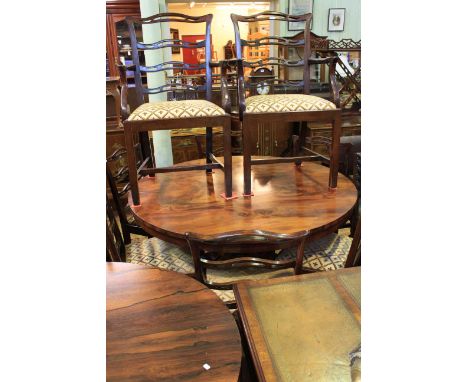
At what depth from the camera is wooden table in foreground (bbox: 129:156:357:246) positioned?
5.13 ft

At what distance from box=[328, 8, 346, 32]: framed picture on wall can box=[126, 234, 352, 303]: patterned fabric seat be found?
14.0 ft

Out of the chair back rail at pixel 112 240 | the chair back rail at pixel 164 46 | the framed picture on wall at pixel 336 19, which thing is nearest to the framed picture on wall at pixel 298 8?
the framed picture on wall at pixel 336 19

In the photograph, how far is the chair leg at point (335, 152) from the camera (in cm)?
192

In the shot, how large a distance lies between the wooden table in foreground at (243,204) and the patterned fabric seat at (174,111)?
427 mm

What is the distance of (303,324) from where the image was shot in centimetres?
87

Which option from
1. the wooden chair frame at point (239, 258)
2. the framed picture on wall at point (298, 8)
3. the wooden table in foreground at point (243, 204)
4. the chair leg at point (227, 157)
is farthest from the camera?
the framed picture on wall at point (298, 8)

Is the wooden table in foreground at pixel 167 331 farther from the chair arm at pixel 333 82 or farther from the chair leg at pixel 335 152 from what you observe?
the chair arm at pixel 333 82

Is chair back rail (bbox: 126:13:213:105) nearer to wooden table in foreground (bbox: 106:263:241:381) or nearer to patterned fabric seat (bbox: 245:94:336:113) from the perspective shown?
patterned fabric seat (bbox: 245:94:336:113)

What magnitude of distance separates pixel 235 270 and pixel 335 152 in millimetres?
941

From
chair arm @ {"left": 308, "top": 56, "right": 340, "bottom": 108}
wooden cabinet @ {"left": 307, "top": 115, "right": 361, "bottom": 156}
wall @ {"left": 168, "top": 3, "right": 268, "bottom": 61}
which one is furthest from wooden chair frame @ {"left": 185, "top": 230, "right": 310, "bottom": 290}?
wall @ {"left": 168, "top": 3, "right": 268, "bottom": 61}
